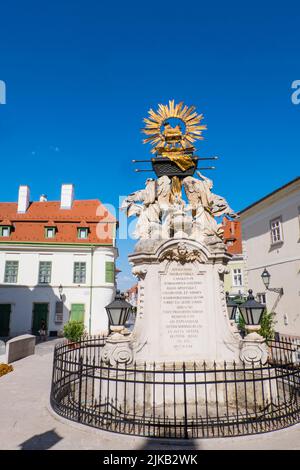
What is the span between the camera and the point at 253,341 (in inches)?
271

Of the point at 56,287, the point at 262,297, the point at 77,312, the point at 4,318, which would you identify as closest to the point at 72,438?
the point at 262,297

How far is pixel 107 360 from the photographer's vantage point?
6.82 meters

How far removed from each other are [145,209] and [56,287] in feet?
64.3

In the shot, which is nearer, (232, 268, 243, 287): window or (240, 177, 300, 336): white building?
(240, 177, 300, 336): white building

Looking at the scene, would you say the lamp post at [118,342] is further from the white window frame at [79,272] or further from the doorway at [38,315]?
the doorway at [38,315]

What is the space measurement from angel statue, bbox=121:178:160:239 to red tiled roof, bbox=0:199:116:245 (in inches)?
728

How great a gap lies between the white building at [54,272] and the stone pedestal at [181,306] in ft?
60.3

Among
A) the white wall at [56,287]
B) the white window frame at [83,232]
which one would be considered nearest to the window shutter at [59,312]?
the white wall at [56,287]

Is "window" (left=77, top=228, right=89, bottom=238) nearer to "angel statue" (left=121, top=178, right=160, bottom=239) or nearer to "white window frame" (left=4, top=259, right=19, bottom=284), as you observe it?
"white window frame" (left=4, top=259, right=19, bottom=284)

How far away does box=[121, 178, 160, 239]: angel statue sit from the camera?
799 centimetres

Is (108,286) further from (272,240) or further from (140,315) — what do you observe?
(140,315)

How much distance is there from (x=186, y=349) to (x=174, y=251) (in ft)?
7.51

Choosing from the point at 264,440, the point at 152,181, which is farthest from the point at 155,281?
the point at 264,440

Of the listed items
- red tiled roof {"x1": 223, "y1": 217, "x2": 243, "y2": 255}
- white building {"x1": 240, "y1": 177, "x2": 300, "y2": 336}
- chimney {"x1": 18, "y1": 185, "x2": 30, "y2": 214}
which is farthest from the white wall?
red tiled roof {"x1": 223, "y1": 217, "x2": 243, "y2": 255}
